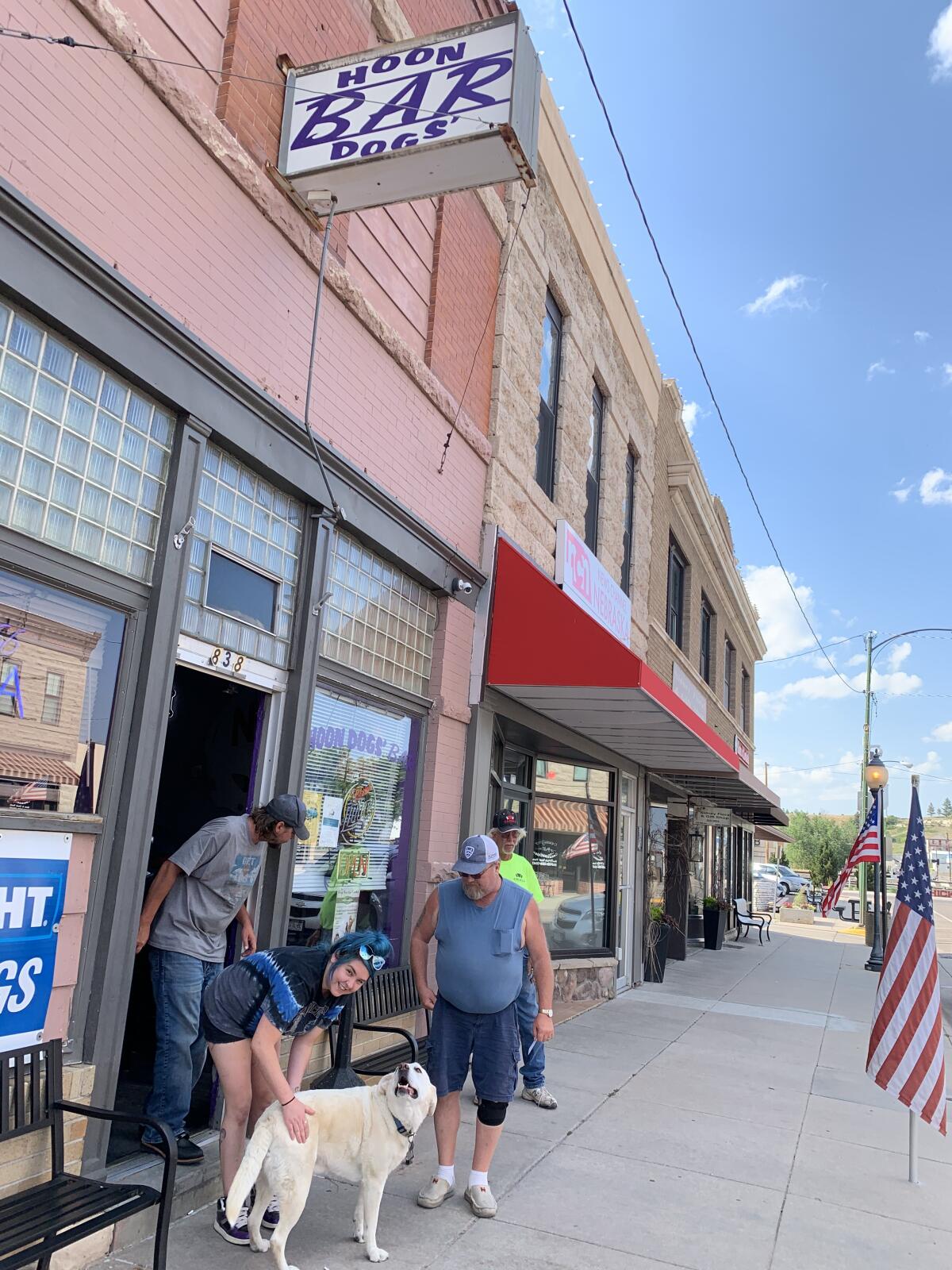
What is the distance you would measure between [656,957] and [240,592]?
9960mm

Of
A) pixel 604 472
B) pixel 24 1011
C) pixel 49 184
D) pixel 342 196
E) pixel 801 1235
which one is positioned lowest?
pixel 801 1235

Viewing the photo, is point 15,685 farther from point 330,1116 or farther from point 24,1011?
point 330,1116

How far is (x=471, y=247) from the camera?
8164 millimetres

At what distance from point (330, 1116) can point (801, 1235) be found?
7.94ft

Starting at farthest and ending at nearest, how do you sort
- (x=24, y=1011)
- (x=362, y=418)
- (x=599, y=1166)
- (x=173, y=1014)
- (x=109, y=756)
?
1. (x=362, y=418)
2. (x=599, y=1166)
3. (x=173, y=1014)
4. (x=109, y=756)
5. (x=24, y=1011)

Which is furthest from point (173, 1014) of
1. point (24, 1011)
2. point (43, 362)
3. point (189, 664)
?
point (43, 362)

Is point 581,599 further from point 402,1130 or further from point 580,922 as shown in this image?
point 402,1130

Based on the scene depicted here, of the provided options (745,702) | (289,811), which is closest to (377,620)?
(289,811)

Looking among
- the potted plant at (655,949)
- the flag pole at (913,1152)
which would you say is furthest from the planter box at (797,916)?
the flag pole at (913,1152)

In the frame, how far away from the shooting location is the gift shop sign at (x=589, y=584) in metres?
9.77

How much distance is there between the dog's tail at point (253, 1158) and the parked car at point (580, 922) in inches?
278

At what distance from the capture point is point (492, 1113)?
4578 millimetres

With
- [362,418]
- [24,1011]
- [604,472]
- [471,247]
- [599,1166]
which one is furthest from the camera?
[604,472]

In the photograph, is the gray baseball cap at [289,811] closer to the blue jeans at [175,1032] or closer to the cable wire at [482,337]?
the blue jeans at [175,1032]
